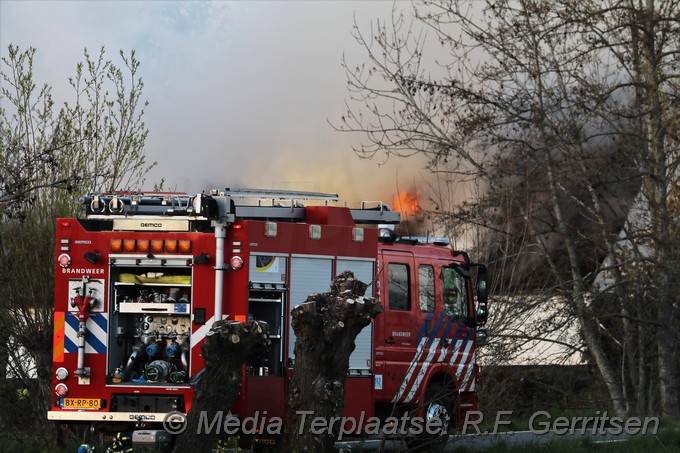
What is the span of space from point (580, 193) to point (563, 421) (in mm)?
9350

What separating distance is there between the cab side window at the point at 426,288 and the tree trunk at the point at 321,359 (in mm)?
2866

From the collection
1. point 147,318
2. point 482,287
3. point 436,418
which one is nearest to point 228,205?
point 147,318

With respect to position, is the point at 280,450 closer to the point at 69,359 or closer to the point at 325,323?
the point at 325,323

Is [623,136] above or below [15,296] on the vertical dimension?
above

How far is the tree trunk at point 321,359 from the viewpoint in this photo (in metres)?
10.4

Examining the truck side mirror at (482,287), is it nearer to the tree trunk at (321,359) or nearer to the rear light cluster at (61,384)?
the tree trunk at (321,359)

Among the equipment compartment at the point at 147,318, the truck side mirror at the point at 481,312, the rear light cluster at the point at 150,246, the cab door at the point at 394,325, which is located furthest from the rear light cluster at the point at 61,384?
the truck side mirror at the point at 481,312

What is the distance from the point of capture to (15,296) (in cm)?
1420

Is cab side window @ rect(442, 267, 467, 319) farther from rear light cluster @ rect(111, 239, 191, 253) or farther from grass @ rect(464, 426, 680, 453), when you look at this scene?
rear light cluster @ rect(111, 239, 191, 253)

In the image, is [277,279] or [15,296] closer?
[277,279]

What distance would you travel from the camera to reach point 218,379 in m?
10.1

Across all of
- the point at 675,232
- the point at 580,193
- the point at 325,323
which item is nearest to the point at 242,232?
the point at 325,323

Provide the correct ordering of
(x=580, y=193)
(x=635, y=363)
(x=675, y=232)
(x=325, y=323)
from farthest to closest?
(x=635, y=363) → (x=580, y=193) → (x=675, y=232) → (x=325, y=323)

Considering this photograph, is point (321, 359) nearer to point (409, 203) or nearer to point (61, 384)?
point (61, 384)
